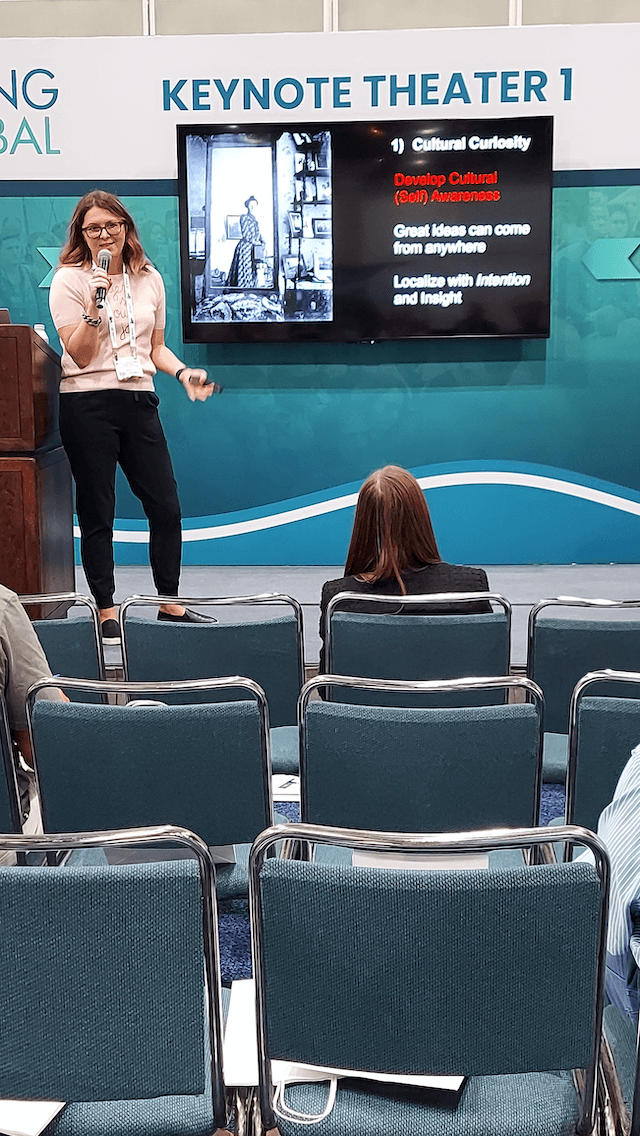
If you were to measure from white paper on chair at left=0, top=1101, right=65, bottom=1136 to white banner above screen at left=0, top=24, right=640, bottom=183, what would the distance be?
5925 mm

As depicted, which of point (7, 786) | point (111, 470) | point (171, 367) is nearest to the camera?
point (7, 786)

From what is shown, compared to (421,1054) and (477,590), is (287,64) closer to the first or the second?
(477,590)

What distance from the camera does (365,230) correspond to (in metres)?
6.45

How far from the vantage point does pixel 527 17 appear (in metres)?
6.37

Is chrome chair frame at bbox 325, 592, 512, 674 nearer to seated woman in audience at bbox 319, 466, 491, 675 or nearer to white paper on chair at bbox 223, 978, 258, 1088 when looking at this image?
seated woman in audience at bbox 319, 466, 491, 675

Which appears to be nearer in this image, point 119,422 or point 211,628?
point 211,628

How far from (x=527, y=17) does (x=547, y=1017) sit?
632cm

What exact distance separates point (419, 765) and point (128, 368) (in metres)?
3.22

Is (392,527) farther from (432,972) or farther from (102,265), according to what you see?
(102,265)

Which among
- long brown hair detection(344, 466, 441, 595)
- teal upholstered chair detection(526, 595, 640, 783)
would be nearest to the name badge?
long brown hair detection(344, 466, 441, 595)

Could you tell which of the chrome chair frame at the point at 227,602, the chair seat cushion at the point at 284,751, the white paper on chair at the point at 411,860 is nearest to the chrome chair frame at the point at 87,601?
the chrome chair frame at the point at 227,602

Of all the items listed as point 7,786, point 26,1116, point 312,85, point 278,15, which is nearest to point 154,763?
point 7,786

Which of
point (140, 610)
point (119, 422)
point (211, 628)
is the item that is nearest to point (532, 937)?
point (211, 628)

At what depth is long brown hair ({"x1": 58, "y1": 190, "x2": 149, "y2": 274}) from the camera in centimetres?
466
